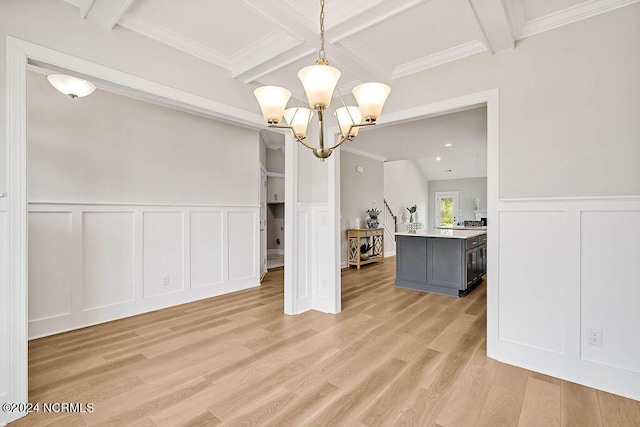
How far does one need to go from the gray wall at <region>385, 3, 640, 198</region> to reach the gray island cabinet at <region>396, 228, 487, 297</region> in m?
2.22

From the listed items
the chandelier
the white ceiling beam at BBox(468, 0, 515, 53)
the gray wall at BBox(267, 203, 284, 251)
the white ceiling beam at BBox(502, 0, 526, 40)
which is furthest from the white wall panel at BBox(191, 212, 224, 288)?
the gray wall at BBox(267, 203, 284, 251)

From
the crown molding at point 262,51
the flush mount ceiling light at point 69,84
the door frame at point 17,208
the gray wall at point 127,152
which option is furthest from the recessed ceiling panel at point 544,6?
the gray wall at point 127,152

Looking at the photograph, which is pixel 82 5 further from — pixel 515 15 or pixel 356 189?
pixel 356 189

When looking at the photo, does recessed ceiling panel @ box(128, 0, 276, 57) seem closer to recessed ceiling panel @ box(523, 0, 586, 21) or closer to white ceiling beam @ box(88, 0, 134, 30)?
white ceiling beam @ box(88, 0, 134, 30)

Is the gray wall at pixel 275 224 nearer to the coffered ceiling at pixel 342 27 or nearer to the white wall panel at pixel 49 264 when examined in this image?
the white wall panel at pixel 49 264

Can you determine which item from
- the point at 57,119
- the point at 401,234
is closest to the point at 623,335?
the point at 401,234

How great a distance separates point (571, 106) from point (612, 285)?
1268 millimetres

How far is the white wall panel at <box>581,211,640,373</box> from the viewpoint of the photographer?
200cm

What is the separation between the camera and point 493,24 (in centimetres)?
213

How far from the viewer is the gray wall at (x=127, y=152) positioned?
3.03m

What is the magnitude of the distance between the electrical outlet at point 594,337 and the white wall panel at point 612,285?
0.02 metres

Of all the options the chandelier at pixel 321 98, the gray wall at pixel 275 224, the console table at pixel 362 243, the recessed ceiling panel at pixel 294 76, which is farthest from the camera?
the gray wall at pixel 275 224

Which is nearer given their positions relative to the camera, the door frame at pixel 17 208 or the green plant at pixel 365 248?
the door frame at pixel 17 208

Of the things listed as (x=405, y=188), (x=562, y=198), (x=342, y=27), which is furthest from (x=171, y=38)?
(x=405, y=188)
